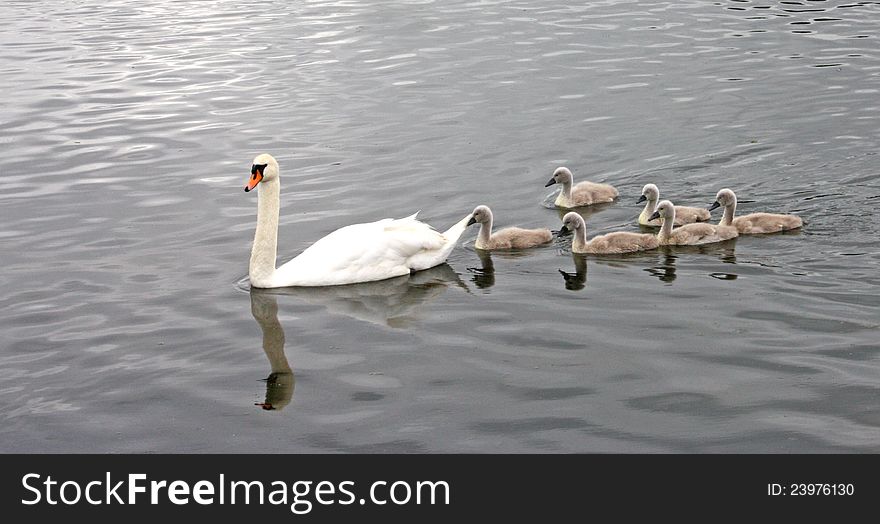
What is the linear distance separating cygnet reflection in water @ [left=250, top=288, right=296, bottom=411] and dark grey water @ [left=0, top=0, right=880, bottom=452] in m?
0.04

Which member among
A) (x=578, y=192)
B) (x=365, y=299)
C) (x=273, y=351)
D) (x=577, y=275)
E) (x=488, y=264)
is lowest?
(x=273, y=351)

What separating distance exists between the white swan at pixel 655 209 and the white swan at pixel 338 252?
2.80 m

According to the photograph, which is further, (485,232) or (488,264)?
(485,232)

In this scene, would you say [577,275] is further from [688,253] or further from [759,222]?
[759,222]

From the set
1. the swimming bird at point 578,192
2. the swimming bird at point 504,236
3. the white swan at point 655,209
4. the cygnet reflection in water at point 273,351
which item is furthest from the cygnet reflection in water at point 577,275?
the cygnet reflection in water at point 273,351

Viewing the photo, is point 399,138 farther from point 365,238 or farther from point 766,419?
point 766,419

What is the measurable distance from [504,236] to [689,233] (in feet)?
6.37

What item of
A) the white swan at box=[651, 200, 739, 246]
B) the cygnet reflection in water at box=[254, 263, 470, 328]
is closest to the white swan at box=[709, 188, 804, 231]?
the white swan at box=[651, 200, 739, 246]

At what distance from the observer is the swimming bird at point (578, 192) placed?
1475 centimetres

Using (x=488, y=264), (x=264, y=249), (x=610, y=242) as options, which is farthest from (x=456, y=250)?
(x=264, y=249)

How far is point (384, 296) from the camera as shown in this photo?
11953 mm

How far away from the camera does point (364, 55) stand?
25.0 m

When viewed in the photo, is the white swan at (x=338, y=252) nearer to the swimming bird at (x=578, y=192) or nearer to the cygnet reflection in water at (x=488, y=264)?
the cygnet reflection in water at (x=488, y=264)

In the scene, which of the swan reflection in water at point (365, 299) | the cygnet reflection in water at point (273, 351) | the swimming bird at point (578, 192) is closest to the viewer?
the cygnet reflection in water at point (273, 351)
